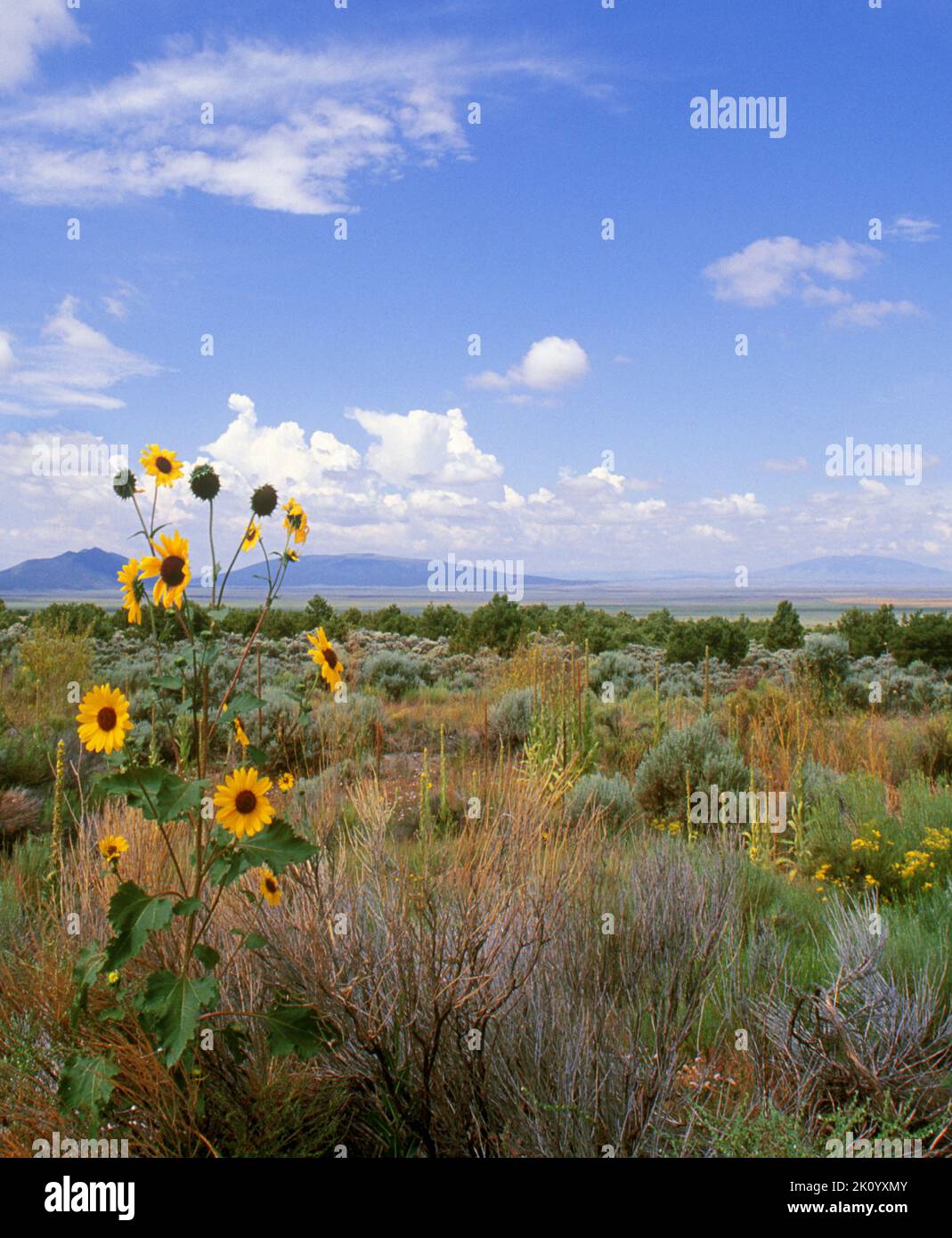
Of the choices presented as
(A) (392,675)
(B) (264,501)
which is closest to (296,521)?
(B) (264,501)

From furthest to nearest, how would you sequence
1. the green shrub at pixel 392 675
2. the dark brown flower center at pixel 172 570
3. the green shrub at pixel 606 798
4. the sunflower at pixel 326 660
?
the green shrub at pixel 392 675 < the green shrub at pixel 606 798 < the sunflower at pixel 326 660 < the dark brown flower center at pixel 172 570

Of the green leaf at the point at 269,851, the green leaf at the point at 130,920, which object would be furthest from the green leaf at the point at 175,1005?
the green leaf at the point at 269,851

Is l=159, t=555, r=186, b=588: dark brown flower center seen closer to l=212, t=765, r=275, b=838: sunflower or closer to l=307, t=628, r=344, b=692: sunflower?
l=307, t=628, r=344, b=692: sunflower

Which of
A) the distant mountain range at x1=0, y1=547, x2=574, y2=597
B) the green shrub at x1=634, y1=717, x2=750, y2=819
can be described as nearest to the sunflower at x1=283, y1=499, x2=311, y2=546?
the green shrub at x1=634, y1=717, x2=750, y2=819

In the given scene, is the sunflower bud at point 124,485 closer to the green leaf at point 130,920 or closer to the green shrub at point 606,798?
the green leaf at point 130,920

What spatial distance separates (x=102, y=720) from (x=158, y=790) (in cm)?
22

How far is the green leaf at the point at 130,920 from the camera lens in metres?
2.12

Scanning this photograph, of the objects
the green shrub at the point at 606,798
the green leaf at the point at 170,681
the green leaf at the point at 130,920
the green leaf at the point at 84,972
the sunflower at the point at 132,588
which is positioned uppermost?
the sunflower at the point at 132,588

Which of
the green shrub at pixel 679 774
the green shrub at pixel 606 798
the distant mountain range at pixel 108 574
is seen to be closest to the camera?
the green shrub at pixel 606 798

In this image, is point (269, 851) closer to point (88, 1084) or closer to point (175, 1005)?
point (175, 1005)

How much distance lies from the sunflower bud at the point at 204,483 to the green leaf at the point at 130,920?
3.19 feet

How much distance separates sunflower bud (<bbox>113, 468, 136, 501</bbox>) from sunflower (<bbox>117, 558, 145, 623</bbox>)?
0.16 metres

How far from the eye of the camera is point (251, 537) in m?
2.43
